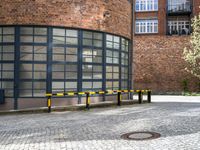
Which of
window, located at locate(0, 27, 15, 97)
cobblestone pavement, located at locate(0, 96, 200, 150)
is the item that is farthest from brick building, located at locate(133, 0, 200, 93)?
cobblestone pavement, located at locate(0, 96, 200, 150)

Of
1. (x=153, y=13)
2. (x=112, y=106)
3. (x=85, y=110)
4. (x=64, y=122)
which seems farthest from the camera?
(x=153, y=13)

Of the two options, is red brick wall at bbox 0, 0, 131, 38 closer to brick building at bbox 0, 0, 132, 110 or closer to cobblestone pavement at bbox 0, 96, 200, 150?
brick building at bbox 0, 0, 132, 110

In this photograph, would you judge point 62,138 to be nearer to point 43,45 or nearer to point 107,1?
point 43,45

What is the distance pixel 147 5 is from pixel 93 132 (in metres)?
35.8

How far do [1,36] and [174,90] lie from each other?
25543 millimetres

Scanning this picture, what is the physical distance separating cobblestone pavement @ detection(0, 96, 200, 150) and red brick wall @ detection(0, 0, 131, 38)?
214 inches

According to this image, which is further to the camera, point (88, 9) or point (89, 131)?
point (88, 9)

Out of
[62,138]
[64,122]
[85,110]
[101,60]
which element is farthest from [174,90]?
[62,138]

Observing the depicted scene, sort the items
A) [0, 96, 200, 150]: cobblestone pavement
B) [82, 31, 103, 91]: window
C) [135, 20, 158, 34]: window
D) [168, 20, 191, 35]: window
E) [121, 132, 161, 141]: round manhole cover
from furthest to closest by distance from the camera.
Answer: [135, 20, 158, 34]: window
[168, 20, 191, 35]: window
[82, 31, 103, 91]: window
[121, 132, 161, 141]: round manhole cover
[0, 96, 200, 150]: cobblestone pavement

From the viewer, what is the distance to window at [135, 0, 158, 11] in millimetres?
42781

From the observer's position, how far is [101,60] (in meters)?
18.1

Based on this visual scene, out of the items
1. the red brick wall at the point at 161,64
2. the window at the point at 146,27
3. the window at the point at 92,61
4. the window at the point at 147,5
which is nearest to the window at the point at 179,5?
the window at the point at 147,5

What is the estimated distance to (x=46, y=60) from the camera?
16219mm

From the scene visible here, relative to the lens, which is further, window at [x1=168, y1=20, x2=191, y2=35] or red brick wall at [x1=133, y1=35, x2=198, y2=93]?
window at [x1=168, y1=20, x2=191, y2=35]
